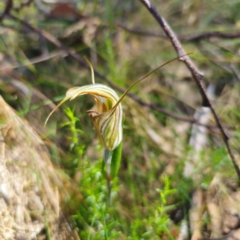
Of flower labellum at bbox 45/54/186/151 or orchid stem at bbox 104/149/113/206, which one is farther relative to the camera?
orchid stem at bbox 104/149/113/206

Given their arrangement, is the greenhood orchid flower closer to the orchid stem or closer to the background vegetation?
the orchid stem

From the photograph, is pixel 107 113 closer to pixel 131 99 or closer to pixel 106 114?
pixel 106 114

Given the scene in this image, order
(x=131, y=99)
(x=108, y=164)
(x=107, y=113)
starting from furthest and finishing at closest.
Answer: (x=131, y=99) < (x=108, y=164) < (x=107, y=113)

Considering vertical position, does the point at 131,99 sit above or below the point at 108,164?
above

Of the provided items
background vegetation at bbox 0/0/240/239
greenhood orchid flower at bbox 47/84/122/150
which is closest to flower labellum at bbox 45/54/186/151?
greenhood orchid flower at bbox 47/84/122/150

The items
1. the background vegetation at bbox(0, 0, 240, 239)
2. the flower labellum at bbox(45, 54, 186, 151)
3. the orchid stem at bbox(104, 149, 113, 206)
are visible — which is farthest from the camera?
the background vegetation at bbox(0, 0, 240, 239)

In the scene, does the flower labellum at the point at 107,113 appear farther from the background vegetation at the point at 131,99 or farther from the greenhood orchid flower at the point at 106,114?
the background vegetation at the point at 131,99

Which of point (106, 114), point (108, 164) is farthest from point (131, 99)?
point (106, 114)
